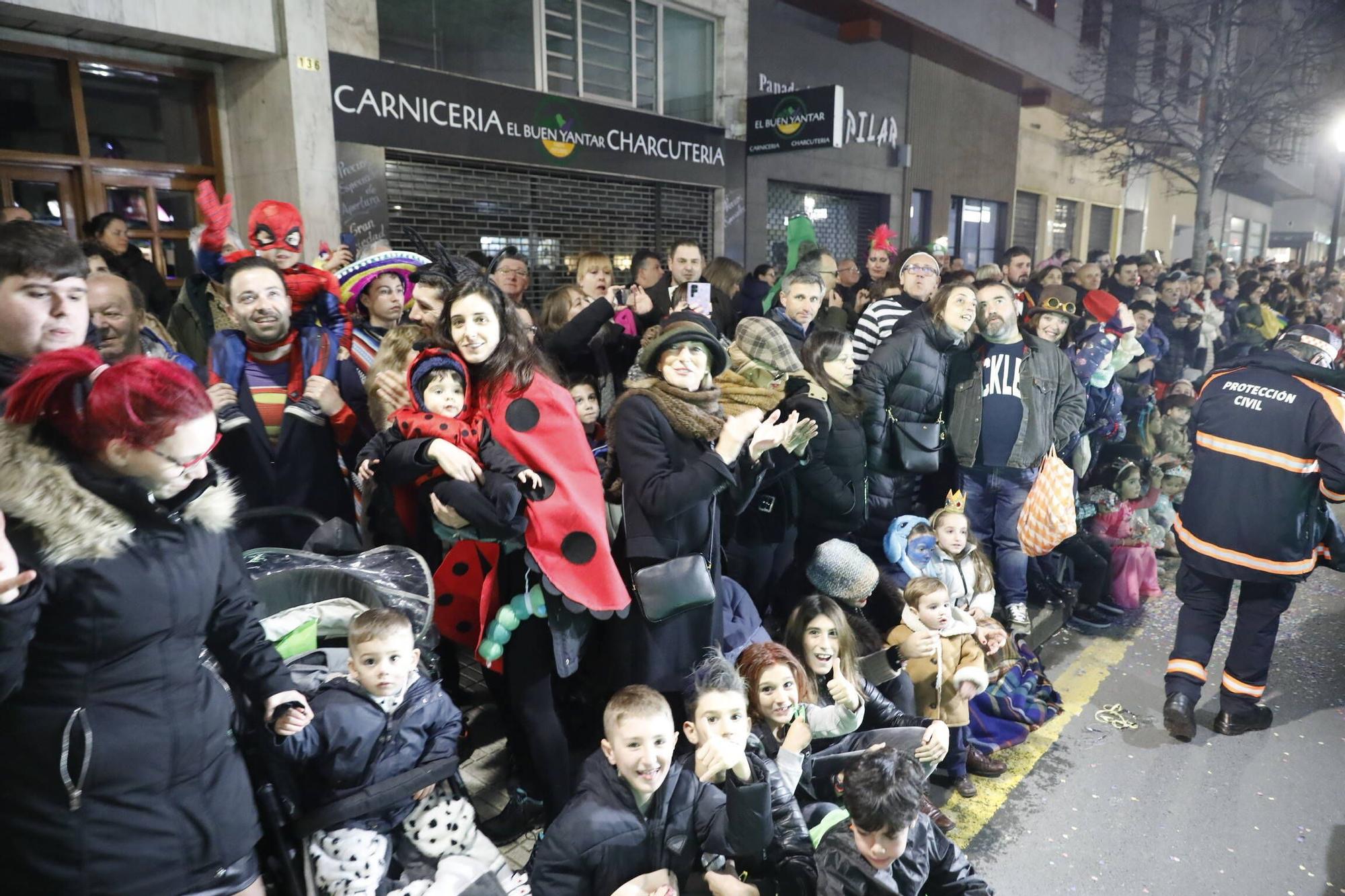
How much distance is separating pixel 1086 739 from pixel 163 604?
4149mm

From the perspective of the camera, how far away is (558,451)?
9.83 ft

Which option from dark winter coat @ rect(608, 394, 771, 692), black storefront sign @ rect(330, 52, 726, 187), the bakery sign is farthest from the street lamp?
dark winter coat @ rect(608, 394, 771, 692)

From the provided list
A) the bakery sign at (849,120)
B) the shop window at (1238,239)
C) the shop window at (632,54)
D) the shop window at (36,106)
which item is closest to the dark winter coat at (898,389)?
the shop window at (36,106)

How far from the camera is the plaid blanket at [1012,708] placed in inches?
163

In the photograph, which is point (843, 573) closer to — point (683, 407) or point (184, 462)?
point (683, 407)

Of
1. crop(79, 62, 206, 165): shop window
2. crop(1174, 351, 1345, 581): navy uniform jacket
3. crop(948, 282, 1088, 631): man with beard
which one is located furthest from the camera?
crop(79, 62, 206, 165): shop window

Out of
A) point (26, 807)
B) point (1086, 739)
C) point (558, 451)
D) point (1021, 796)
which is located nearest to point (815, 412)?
point (558, 451)

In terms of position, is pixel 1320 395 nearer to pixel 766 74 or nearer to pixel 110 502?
pixel 110 502

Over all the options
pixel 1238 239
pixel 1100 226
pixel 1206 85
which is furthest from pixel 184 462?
pixel 1238 239

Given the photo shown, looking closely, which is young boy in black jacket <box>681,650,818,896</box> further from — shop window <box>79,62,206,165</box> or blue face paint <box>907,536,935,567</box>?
shop window <box>79,62,206,165</box>

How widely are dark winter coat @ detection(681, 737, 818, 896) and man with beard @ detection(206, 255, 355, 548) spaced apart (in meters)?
1.93

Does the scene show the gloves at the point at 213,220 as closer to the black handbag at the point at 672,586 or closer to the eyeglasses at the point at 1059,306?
the black handbag at the point at 672,586

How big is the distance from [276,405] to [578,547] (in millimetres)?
1580

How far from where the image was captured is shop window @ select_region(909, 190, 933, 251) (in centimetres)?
1719
